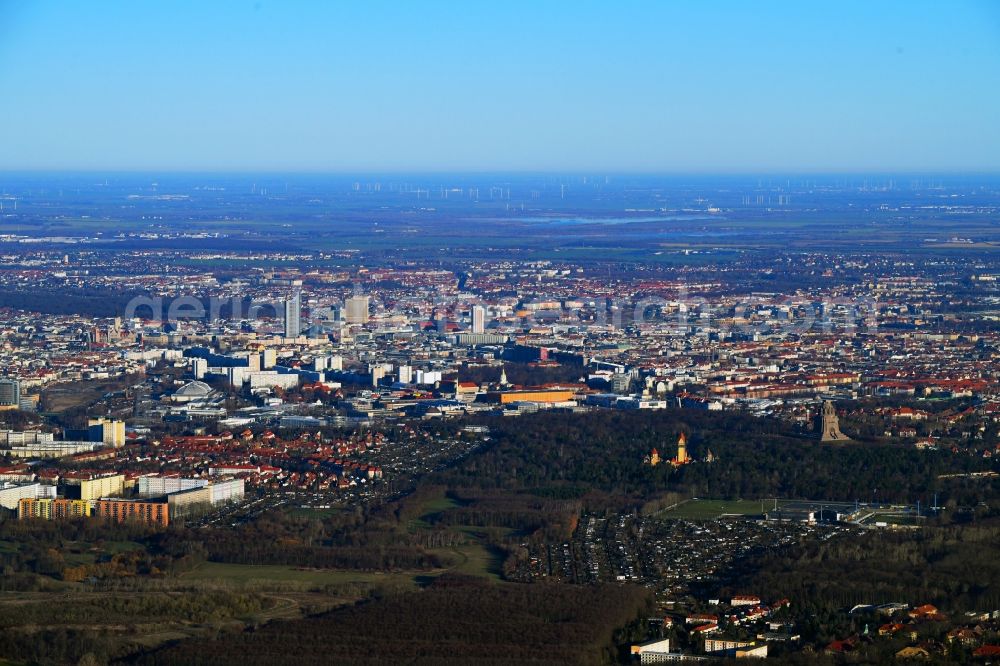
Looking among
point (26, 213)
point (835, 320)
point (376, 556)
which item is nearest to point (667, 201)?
point (26, 213)

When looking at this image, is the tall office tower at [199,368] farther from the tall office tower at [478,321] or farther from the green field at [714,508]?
the green field at [714,508]

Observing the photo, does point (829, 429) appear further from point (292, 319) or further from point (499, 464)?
point (292, 319)

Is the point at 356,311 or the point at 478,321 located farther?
the point at 356,311

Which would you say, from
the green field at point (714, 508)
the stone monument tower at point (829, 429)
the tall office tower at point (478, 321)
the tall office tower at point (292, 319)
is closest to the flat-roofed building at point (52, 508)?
the green field at point (714, 508)

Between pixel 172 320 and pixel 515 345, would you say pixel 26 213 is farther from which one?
pixel 515 345

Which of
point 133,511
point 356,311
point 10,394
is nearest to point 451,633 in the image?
point 133,511

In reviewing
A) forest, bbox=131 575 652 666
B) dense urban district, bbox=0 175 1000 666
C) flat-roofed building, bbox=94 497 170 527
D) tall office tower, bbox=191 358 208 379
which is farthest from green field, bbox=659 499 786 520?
tall office tower, bbox=191 358 208 379
